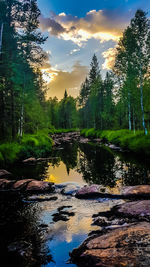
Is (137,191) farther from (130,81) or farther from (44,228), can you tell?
(130,81)

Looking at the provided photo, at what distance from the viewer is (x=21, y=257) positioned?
3334 mm

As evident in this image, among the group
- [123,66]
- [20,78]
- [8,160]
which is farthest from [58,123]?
[8,160]

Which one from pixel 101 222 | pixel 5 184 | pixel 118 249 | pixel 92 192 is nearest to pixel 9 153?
pixel 5 184

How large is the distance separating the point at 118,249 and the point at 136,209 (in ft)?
7.06

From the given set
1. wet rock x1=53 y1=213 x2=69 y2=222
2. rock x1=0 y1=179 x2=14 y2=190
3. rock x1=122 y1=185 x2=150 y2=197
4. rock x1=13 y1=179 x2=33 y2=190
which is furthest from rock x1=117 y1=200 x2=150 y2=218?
rock x1=0 y1=179 x2=14 y2=190

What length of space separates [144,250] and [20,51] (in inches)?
854

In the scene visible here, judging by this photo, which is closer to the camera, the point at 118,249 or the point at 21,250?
the point at 118,249

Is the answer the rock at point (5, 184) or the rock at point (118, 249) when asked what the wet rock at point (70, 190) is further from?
the rock at point (118, 249)

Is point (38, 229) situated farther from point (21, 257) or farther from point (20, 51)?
point (20, 51)

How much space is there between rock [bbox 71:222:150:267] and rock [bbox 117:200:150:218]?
0.92m

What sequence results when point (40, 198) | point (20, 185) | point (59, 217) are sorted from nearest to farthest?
1. point (59, 217)
2. point (40, 198)
3. point (20, 185)

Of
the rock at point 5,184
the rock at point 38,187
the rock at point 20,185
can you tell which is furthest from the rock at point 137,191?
the rock at point 5,184

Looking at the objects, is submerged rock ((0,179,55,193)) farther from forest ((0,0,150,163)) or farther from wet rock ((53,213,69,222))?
forest ((0,0,150,163))

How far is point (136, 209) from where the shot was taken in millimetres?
4910
